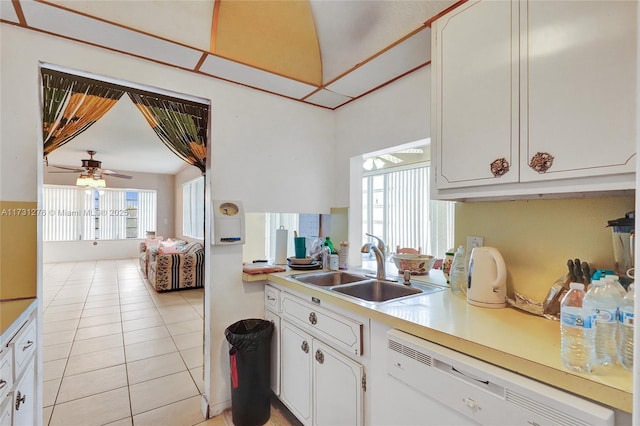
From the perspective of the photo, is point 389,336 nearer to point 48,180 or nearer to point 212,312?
point 212,312

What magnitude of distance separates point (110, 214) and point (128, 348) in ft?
21.7

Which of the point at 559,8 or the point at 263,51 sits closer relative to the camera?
the point at 559,8

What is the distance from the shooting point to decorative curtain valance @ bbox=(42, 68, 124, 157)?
161 cm

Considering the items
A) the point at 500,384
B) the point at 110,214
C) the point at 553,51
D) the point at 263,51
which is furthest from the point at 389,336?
the point at 110,214

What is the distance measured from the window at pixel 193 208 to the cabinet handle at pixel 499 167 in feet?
19.9

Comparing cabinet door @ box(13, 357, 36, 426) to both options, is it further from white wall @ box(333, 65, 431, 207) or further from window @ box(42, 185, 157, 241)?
window @ box(42, 185, 157, 241)

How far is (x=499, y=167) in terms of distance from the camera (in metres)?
1.17

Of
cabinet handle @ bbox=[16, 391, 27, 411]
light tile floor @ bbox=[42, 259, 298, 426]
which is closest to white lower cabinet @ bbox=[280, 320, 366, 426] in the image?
light tile floor @ bbox=[42, 259, 298, 426]

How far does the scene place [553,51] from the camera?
1.03 meters

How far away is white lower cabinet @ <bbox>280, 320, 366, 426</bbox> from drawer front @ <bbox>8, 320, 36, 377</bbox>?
4.10ft

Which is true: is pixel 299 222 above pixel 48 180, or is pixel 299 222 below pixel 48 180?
below

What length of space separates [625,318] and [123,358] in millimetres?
3395

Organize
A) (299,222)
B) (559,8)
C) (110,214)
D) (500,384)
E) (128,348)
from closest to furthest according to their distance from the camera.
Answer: (500,384), (559,8), (128,348), (299,222), (110,214)

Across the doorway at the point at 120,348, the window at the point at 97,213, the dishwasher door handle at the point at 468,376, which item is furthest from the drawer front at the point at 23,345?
the window at the point at 97,213
